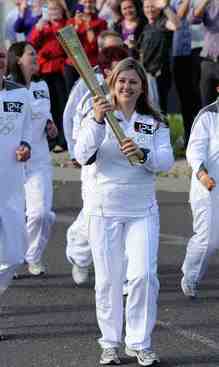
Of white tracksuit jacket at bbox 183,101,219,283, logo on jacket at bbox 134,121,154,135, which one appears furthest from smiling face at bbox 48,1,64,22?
logo on jacket at bbox 134,121,154,135

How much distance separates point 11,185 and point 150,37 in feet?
24.6

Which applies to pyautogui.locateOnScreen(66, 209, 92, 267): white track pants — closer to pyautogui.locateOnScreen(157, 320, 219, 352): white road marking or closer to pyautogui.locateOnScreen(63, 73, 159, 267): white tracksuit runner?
pyautogui.locateOnScreen(63, 73, 159, 267): white tracksuit runner

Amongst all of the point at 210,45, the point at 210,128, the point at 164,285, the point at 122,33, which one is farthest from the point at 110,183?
the point at 122,33

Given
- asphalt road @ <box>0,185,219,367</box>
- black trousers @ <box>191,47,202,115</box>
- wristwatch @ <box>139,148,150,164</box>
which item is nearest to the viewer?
wristwatch @ <box>139,148,150,164</box>

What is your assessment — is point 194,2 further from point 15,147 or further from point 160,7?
point 15,147

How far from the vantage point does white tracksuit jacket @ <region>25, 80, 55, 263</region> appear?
33.3ft

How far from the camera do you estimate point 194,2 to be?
1596 cm

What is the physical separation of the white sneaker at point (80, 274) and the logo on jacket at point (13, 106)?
1943 mm

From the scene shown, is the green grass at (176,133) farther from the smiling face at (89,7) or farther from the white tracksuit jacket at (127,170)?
the white tracksuit jacket at (127,170)

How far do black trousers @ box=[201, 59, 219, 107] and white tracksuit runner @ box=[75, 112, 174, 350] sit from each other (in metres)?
7.55

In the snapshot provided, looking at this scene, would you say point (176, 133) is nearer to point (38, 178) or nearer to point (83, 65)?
point (38, 178)

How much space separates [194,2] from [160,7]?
70 cm

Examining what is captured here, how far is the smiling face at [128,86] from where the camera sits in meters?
7.43

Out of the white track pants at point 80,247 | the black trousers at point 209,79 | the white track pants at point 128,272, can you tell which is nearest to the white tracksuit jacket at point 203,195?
the white track pants at point 80,247
